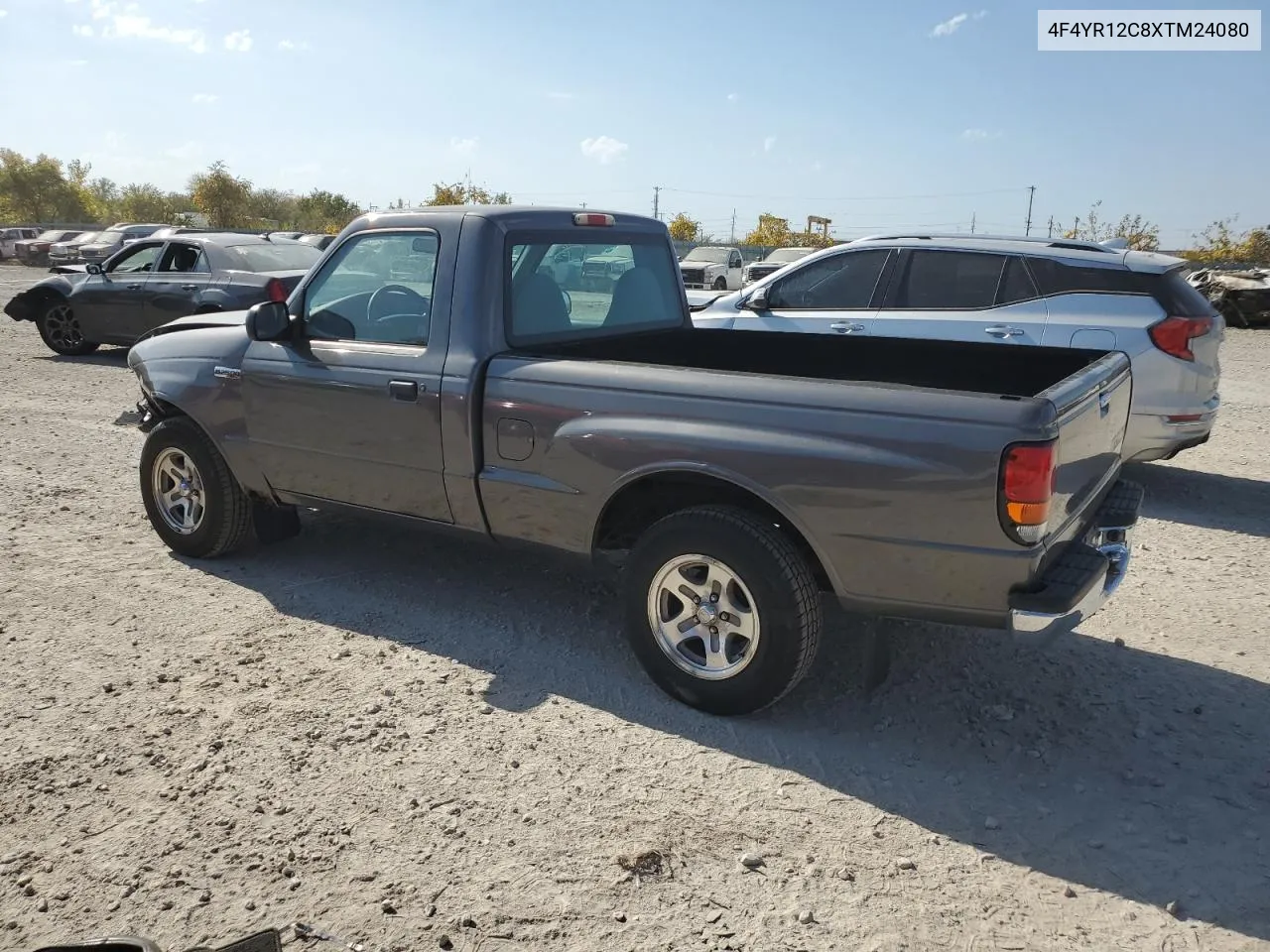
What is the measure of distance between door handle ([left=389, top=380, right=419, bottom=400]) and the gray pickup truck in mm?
28

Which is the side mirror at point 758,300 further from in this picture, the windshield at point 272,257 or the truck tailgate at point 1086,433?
the windshield at point 272,257

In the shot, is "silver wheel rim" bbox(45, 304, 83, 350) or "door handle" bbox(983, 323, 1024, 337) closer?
"door handle" bbox(983, 323, 1024, 337)

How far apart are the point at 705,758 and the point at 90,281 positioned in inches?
496

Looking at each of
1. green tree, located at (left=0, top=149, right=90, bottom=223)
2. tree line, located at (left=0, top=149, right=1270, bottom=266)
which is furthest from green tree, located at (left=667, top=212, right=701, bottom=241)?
green tree, located at (left=0, top=149, right=90, bottom=223)

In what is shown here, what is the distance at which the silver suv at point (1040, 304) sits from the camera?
6594 millimetres

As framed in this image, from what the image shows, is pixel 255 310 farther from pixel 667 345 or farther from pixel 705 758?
pixel 705 758

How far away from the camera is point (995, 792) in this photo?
339 centimetres

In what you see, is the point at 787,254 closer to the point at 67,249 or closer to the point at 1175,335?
the point at 1175,335

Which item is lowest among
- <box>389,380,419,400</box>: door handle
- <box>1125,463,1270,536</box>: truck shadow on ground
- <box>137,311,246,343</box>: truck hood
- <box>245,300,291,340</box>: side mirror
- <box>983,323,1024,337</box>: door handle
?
<box>1125,463,1270,536</box>: truck shadow on ground

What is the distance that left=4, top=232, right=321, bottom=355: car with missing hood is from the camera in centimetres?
1179

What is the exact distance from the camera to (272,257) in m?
12.3

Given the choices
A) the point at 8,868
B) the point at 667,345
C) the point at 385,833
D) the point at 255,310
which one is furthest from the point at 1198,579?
the point at 8,868

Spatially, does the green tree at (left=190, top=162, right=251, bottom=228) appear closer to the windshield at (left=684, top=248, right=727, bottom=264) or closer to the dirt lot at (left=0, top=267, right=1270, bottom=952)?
the windshield at (left=684, top=248, right=727, bottom=264)

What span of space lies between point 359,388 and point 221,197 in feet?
226
